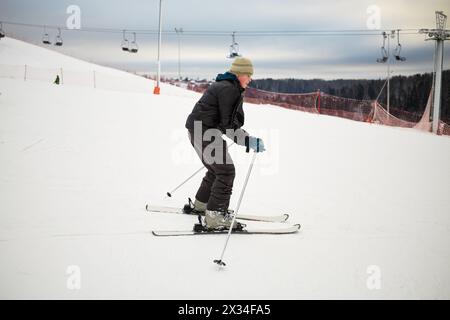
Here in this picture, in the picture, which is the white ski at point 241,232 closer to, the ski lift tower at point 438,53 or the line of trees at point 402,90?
the ski lift tower at point 438,53

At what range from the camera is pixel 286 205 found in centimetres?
536

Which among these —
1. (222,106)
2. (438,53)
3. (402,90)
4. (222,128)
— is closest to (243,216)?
(222,128)

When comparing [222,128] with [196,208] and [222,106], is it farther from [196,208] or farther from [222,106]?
[196,208]

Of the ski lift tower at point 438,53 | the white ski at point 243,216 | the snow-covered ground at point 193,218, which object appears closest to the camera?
the snow-covered ground at point 193,218

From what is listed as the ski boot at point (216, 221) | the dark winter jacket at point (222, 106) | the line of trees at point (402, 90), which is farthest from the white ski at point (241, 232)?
the line of trees at point (402, 90)

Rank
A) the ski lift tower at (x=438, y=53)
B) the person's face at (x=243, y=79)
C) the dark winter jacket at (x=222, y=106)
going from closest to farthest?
the dark winter jacket at (x=222, y=106) → the person's face at (x=243, y=79) → the ski lift tower at (x=438, y=53)

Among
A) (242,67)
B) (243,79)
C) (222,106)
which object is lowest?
(222,106)

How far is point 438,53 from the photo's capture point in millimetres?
19672

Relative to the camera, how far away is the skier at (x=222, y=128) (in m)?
3.87

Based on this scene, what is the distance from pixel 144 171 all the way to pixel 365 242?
12.5 ft

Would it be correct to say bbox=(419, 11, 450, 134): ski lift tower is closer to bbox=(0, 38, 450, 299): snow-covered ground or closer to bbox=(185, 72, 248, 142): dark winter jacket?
bbox=(0, 38, 450, 299): snow-covered ground

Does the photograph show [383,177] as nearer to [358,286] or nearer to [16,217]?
[358,286]

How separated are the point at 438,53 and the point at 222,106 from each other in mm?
19527

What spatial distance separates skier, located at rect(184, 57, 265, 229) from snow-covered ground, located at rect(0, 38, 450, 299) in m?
0.39
